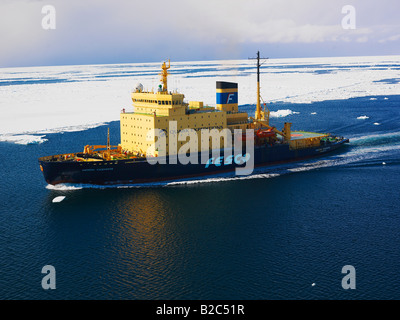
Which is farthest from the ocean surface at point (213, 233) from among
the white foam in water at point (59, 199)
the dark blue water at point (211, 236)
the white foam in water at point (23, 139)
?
the white foam in water at point (23, 139)

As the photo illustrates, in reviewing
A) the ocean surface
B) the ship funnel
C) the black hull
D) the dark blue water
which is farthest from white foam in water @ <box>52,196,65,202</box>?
the ship funnel

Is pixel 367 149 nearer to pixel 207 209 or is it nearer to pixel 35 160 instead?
pixel 207 209

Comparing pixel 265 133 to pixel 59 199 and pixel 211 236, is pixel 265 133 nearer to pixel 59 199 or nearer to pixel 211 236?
pixel 211 236

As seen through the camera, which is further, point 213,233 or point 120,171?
point 120,171

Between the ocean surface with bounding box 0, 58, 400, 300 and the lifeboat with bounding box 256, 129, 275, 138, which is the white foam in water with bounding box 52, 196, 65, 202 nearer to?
the ocean surface with bounding box 0, 58, 400, 300

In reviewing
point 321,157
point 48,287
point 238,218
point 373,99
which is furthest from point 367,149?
point 373,99

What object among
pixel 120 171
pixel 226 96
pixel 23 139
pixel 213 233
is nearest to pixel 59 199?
pixel 120 171
